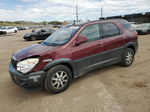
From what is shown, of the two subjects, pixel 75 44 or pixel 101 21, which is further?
pixel 101 21

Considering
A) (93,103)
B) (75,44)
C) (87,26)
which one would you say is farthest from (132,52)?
(93,103)

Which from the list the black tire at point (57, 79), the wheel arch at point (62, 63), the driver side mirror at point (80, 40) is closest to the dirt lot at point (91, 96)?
the black tire at point (57, 79)

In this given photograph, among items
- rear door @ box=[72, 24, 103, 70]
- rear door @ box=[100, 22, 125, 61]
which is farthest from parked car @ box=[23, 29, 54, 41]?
rear door @ box=[72, 24, 103, 70]

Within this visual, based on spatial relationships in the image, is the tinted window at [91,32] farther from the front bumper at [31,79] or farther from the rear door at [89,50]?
the front bumper at [31,79]

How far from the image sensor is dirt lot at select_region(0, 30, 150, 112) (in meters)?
2.97

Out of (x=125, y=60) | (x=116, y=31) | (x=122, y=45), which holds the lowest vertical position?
(x=125, y=60)

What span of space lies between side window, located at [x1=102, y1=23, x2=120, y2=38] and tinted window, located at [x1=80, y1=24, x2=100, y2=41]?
9.9 inches

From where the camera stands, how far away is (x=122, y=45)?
187 inches

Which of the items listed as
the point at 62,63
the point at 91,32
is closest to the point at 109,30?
the point at 91,32

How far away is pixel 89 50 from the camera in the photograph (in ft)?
12.9

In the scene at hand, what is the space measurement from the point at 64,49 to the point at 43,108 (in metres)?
1.42

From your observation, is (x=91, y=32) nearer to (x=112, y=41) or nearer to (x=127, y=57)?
(x=112, y=41)

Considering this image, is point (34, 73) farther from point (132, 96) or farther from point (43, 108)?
point (132, 96)

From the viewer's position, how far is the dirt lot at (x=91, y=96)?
117 inches
